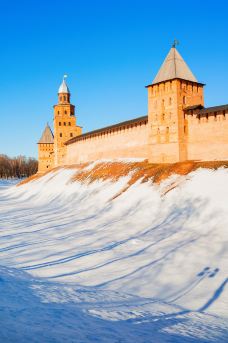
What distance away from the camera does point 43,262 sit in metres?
9.67

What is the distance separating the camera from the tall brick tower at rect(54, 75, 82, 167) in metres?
48.6

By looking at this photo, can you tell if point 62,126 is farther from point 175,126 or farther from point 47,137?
point 175,126

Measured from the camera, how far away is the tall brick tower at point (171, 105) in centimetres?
2173

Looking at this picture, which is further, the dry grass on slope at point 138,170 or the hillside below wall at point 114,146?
the hillside below wall at point 114,146

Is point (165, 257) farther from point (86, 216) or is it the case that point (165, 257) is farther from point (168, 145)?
point (168, 145)

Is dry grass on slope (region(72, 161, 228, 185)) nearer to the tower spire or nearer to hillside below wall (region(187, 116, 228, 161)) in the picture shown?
hillside below wall (region(187, 116, 228, 161))

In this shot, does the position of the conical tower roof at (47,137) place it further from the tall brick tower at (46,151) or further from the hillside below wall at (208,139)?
the hillside below wall at (208,139)

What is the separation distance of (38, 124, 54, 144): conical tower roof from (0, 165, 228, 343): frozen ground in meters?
39.4

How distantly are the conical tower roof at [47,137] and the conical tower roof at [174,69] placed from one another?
122 feet

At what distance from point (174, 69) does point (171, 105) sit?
117 inches

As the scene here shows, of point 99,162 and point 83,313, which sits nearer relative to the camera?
point 83,313

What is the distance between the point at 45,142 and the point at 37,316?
54.0m

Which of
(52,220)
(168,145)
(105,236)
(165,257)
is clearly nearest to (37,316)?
(165,257)

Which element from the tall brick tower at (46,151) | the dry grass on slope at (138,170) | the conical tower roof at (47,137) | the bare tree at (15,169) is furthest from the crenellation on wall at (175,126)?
the bare tree at (15,169)
